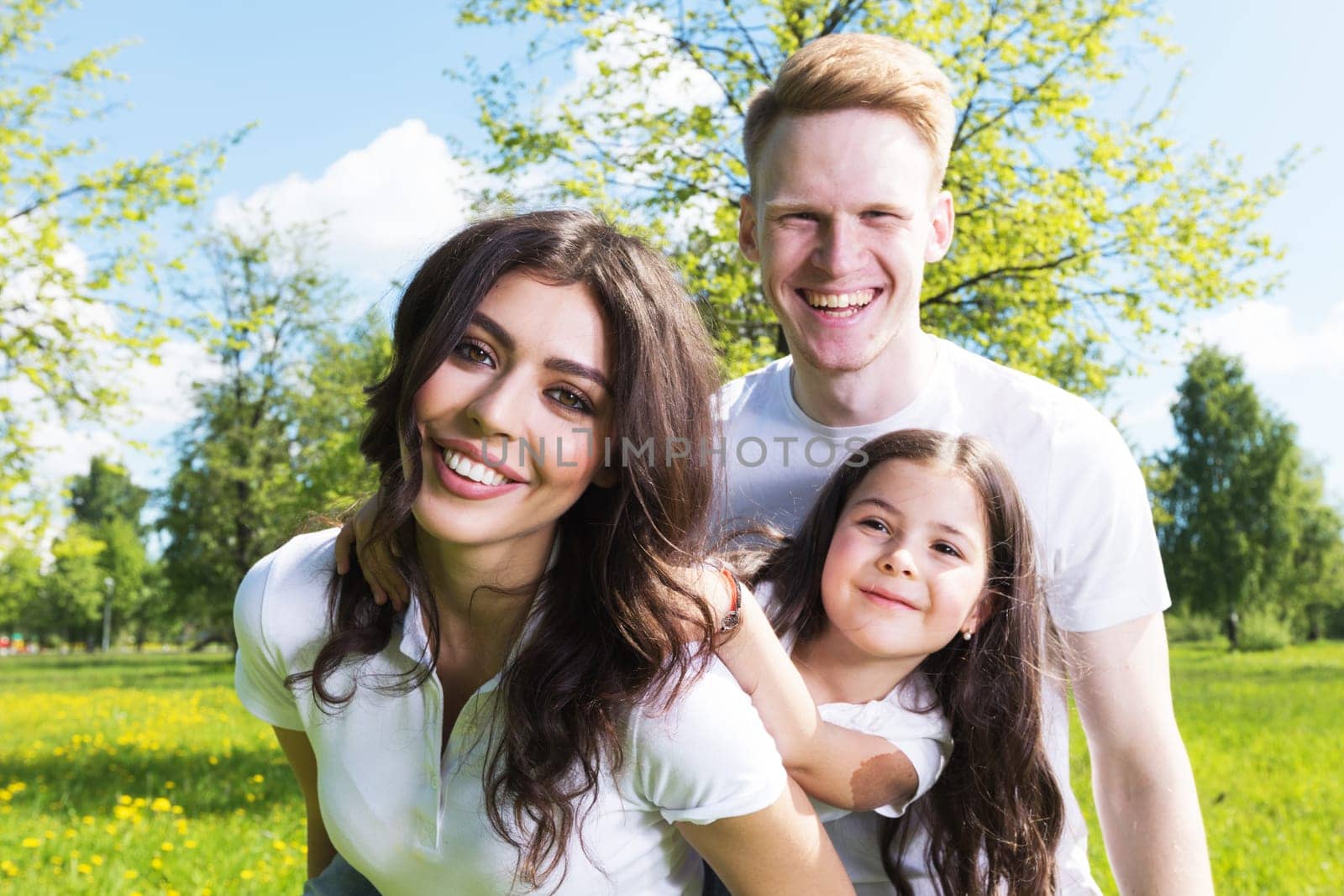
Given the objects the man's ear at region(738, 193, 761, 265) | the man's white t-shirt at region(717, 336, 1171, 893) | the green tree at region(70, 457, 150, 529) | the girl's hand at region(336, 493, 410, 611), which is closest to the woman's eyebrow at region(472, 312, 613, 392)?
the girl's hand at region(336, 493, 410, 611)

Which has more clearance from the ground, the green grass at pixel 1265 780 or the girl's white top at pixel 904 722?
the girl's white top at pixel 904 722

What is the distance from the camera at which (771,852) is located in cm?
209

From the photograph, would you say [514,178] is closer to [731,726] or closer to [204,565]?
[731,726]

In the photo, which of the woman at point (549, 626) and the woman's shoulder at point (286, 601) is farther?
the woman's shoulder at point (286, 601)

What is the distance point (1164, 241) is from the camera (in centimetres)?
931

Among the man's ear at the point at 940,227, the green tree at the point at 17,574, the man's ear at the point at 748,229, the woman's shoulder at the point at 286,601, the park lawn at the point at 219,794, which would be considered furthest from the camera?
the green tree at the point at 17,574

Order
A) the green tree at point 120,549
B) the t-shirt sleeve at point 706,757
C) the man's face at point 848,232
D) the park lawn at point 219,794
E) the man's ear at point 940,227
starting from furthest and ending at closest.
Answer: the green tree at point 120,549 → the park lawn at point 219,794 → the man's ear at point 940,227 → the man's face at point 848,232 → the t-shirt sleeve at point 706,757

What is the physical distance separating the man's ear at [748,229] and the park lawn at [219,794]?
12.1ft

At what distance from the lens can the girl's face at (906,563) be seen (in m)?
2.55

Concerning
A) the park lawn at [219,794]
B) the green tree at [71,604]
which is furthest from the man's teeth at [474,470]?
the green tree at [71,604]

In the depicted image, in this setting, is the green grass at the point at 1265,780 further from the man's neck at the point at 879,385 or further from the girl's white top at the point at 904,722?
the man's neck at the point at 879,385

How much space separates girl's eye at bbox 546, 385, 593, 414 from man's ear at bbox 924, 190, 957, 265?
136cm

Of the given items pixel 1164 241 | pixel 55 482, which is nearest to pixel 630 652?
pixel 1164 241

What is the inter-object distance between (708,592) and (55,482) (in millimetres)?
11041
